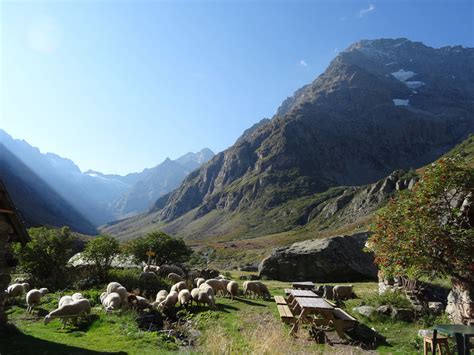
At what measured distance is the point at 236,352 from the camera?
29.3ft

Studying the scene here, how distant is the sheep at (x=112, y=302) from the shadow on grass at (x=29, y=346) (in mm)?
3859

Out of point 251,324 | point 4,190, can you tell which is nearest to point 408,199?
point 251,324

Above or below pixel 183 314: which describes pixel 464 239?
above

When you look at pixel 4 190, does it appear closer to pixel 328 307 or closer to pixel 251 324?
pixel 251 324

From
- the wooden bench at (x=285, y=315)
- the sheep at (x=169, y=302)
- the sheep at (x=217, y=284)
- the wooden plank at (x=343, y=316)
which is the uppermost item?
the wooden plank at (x=343, y=316)

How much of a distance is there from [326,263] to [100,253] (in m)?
18.6

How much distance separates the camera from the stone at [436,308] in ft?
50.8

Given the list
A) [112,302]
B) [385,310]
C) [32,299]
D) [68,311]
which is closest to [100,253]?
[32,299]

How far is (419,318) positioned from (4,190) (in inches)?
660

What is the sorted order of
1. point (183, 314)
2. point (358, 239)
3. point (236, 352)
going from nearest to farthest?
point (236, 352)
point (183, 314)
point (358, 239)

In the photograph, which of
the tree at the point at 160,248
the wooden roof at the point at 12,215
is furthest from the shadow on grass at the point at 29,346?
the tree at the point at 160,248

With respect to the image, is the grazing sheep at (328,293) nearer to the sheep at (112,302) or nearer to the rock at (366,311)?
the rock at (366,311)

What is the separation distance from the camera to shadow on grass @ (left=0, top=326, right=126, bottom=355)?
430 inches

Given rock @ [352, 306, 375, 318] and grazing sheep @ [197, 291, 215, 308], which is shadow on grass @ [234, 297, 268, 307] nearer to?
grazing sheep @ [197, 291, 215, 308]
